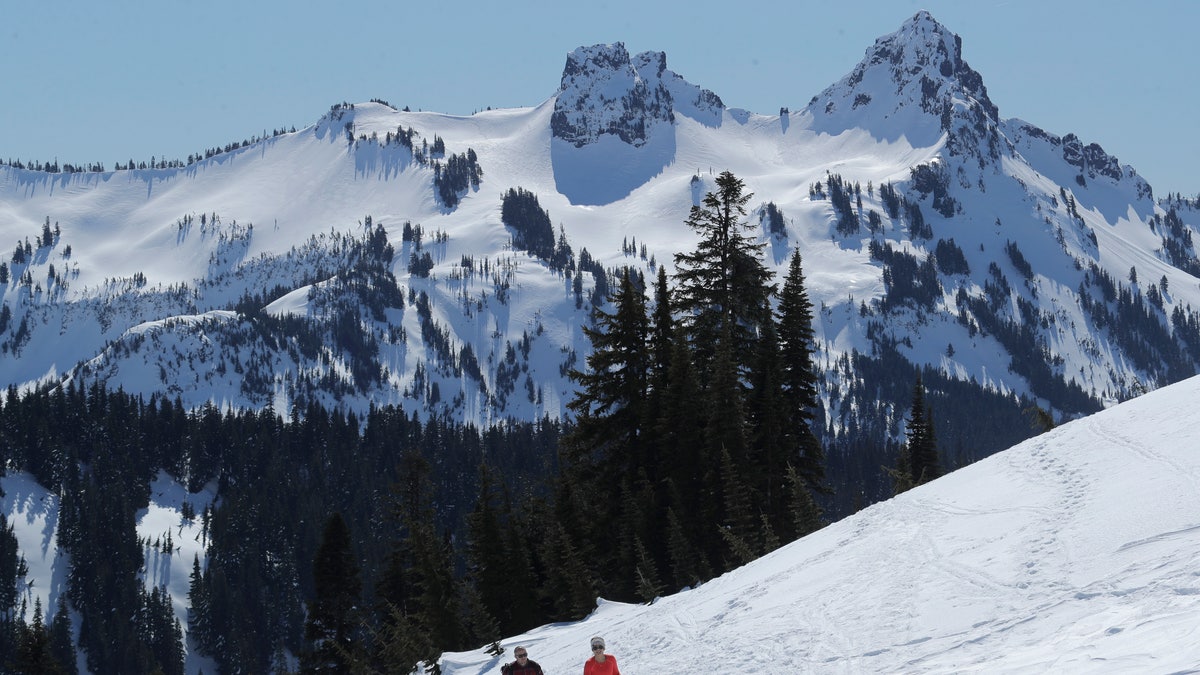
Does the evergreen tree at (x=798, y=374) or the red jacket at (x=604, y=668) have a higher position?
the evergreen tree at (x=798, y=374)

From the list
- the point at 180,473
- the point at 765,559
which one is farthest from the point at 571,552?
the point at 180,473

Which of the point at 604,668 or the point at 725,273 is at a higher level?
the point at 725,273

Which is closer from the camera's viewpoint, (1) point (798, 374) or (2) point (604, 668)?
(2) point (604, 668)

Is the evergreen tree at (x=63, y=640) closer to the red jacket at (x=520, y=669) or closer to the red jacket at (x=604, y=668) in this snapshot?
the red jacket at (x=520, y=669)

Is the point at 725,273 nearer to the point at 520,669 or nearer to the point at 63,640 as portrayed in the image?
the point at 520,669

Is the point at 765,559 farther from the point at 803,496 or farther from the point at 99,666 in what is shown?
the point at 99,666

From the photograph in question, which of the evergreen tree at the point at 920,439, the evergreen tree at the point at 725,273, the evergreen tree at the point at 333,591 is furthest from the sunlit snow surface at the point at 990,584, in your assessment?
the evergreen tree at the point at 920,439

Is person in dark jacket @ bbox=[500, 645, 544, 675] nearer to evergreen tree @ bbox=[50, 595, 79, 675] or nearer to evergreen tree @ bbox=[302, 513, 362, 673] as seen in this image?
evergreen tree @ bbox=[302, 513, 362, 673]

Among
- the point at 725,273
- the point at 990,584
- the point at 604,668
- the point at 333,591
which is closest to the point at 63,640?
the point at 333,591

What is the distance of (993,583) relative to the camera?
596 inches

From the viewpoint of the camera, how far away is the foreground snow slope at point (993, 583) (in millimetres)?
12367

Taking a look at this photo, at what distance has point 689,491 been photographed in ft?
121

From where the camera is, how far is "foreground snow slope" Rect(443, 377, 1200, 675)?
1237cm

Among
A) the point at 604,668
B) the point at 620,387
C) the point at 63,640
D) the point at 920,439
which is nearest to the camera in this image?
the point at 604,668
